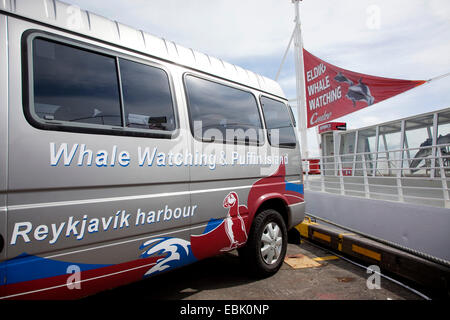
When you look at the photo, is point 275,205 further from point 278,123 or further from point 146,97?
point 146,97

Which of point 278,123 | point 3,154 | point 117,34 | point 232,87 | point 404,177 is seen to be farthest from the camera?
point 404,177

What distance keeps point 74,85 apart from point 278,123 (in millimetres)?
2848

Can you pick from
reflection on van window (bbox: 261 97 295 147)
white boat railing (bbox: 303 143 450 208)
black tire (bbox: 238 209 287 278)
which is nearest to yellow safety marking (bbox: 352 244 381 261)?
white boat railing (bbox: 303 143 450 208)

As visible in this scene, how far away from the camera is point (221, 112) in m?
3.38

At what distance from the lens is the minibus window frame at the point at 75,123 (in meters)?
1.90

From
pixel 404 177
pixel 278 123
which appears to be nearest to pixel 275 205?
pixel 278 123

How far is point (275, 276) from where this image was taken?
3.87 meters

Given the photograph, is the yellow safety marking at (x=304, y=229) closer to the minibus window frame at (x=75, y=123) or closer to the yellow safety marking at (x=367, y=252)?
the yellow safety marking at (x=367, y=252)

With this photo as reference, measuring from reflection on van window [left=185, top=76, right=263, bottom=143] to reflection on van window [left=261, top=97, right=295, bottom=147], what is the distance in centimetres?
25

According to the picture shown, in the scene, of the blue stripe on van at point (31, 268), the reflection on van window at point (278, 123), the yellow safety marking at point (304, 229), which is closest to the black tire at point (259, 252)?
the reflection on van window at point (278, 123)

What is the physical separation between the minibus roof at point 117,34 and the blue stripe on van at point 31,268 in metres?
1.55

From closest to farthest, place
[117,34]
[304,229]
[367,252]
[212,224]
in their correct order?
[117,34] < [212,224] < [367,252] < [304,229]
